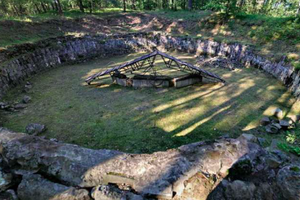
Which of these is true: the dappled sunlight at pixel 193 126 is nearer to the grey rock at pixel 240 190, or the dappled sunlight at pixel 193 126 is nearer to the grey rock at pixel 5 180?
the grey rock at pixel 240 190

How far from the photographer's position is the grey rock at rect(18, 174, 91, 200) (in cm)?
399

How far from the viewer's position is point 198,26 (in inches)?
1017

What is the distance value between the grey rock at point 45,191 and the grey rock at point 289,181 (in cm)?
462

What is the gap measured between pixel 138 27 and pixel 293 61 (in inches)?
956

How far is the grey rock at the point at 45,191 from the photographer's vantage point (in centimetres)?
399

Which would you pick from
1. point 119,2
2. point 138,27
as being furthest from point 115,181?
point 119,2

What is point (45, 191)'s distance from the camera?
4.14m

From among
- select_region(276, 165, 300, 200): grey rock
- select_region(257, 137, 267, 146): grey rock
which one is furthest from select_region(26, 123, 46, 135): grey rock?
select_region(257, 137, 267, 146): grey rock

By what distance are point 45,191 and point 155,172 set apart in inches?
112

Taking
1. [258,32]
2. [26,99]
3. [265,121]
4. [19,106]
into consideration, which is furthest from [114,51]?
[265,121]

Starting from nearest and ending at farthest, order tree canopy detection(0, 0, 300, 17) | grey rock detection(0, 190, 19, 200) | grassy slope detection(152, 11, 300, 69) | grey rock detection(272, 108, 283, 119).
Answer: grey rock detection(0, 190, 19, 200), grey rock detection(272, 108, 283, 119), grassy slope detection(152, 11, 300, 69), tree canopy detection(0, 0, 300, 17)

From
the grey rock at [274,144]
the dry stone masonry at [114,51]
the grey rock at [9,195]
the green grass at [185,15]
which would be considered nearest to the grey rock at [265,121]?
the grey rock at [274,144]

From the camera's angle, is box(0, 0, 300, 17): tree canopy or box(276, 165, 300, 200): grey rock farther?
box(0, 0, 300, 17): tree canopy

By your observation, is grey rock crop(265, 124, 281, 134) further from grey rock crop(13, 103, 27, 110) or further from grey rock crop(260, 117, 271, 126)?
grey rock crop(13, 103, 27, 110)
